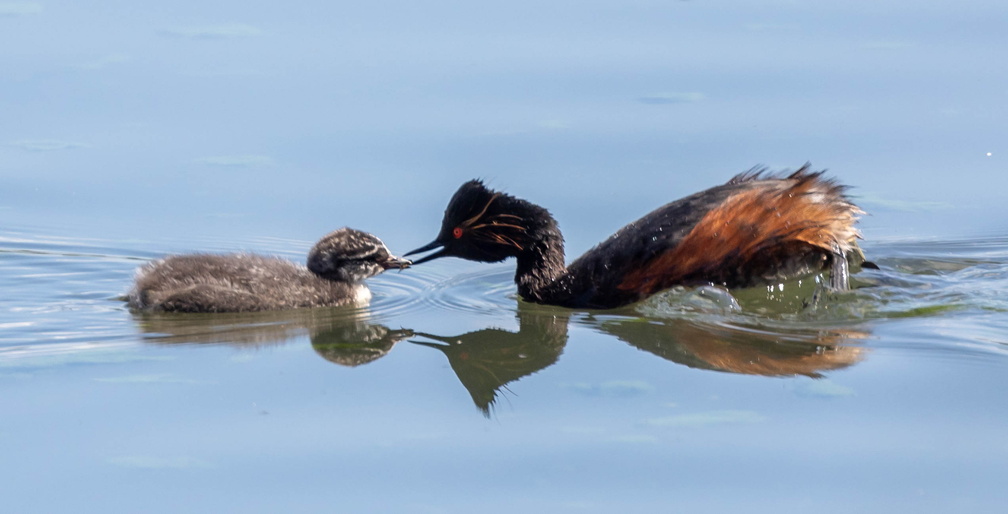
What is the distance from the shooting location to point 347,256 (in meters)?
7.98

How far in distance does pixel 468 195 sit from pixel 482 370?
6.00 feet

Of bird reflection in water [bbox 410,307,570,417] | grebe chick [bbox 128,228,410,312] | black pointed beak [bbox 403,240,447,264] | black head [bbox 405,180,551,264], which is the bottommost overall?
bird reflection in water [bbox 410,307,570,417]

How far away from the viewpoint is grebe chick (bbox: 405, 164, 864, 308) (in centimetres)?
766

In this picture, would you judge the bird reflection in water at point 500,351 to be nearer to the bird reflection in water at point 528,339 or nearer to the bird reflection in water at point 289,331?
the bird reflection in water at point 528,339

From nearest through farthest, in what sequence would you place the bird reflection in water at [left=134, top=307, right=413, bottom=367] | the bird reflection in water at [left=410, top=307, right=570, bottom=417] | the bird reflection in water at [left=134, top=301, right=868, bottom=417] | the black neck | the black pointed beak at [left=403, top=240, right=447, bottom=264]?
the bird reflection in water at [left=410, top=307, right=570, bottom=417]
the bird reflection in water at [left=134, top=301, right=868, bottom=417]
the bird reflection in water at [left=134, top=307, right=413, bottom=367]
the black neck
the black pointed beak at [left=403, top=240, right=447, bottom=264]

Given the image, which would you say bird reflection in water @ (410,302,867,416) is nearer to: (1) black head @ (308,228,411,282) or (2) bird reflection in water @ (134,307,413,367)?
(2) bird reflection in water @ (134,307,413,367)

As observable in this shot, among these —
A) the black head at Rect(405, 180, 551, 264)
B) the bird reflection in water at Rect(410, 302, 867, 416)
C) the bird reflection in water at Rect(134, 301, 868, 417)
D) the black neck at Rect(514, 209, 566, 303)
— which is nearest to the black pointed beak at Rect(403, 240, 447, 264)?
the black head at Rect(405, 180, 551, 264)

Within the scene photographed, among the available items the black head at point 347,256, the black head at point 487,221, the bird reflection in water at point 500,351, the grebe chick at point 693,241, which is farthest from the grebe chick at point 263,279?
the bird reflection in water at point 500,351

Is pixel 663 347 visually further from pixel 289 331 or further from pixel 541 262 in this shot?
pixel 289 331

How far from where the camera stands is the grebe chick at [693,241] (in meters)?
7.66

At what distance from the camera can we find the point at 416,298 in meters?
8.07

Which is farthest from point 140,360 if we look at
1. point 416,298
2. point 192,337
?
point 416,298

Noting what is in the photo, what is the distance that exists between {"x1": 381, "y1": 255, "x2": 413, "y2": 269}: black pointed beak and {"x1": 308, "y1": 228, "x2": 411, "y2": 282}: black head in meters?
0.01

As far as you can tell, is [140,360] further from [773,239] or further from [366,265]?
[773,239]
